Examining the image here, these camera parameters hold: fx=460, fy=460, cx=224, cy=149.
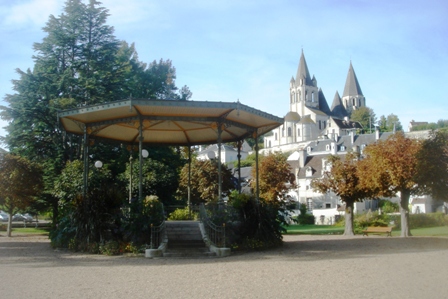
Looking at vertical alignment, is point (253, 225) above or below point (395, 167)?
below

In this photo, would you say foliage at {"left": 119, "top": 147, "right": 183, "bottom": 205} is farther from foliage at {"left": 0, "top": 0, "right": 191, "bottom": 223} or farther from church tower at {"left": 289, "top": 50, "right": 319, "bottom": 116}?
church tower at {"left": 289, "top": 50, "right": 319, "bottom": 116}

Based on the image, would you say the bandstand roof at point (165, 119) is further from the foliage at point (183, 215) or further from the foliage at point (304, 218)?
the foliage at point (304, 218)

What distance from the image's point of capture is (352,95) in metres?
175

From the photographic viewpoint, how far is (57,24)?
35031 mm

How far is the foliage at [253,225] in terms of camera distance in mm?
17047

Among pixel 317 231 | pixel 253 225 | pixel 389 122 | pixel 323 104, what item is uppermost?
pixel 323 104

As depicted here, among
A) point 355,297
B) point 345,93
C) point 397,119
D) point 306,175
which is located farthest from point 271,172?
point 345,93

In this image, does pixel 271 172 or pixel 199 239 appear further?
pixel 271 172

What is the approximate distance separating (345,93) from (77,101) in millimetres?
156951

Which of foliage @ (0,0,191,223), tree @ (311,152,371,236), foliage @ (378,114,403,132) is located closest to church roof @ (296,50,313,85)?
foliage @ (378,114,403,132)

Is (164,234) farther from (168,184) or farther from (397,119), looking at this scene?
(397,119)

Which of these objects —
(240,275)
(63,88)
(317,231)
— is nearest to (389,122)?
(317,231)

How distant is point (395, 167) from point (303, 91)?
455 ft

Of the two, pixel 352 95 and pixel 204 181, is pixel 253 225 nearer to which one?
pixel 204 181
